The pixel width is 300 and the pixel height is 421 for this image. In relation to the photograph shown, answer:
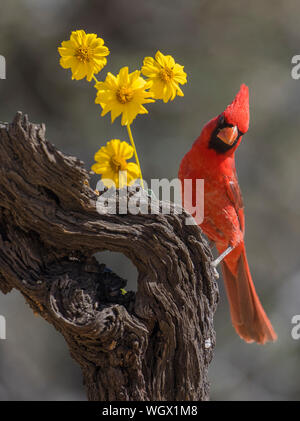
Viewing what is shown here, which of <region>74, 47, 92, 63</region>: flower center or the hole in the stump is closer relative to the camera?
<region>74, 47, 92, 63</region>: flower center

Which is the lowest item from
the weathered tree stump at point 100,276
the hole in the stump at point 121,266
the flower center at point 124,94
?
the weathered tree stump at point 100,276

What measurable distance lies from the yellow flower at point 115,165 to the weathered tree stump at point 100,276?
4 centimetres

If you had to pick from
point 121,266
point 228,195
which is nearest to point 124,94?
point 228,195

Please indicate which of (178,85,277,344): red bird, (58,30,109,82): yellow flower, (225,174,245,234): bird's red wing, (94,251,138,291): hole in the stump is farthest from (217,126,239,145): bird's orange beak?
(94,251,138,291): hole in the stump

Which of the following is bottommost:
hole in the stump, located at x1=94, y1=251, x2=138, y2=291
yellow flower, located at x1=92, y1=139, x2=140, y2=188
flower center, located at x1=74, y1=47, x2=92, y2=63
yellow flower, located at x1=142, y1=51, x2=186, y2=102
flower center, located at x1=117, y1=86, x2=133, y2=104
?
yellow flower, located at x1=92, y1=139, x2=140, y2=188

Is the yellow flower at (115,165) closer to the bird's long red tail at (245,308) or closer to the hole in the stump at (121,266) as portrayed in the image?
the bird's long red tail at (245,308)

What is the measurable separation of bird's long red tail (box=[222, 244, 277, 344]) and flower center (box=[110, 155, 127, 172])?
66cm

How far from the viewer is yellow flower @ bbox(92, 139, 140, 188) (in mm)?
1266

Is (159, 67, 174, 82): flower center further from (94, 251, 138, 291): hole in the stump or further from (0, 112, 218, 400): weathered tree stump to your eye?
(94, 251, 138, 291): hole in the stump

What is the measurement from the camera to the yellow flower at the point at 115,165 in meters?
1.27

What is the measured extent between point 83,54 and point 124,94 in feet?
0.40

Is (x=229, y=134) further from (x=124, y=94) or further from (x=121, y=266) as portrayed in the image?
(x=121, y=266)

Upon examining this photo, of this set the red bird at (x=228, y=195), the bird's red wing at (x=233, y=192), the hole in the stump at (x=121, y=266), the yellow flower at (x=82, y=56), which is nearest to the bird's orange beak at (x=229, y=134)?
the red bird at (x=228, y=195)

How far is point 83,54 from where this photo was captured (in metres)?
1.28
